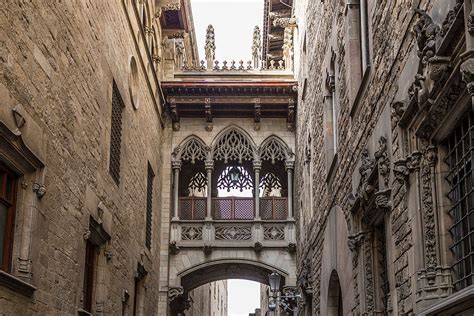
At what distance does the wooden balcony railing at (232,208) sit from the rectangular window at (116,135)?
23.0ft

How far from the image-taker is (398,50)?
8.06m

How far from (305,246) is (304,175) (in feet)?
6.05

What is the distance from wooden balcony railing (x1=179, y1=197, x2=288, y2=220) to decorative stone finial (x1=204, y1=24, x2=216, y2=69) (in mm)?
4142

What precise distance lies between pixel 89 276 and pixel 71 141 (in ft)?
10.2

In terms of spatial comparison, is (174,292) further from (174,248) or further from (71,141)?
(71,141)

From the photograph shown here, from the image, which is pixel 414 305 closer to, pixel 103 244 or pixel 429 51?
pixel 429 51

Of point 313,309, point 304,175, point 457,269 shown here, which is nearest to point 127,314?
point 313,309

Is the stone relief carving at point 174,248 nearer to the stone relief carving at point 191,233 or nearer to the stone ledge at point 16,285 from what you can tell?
the stone relief carving at point 191,233

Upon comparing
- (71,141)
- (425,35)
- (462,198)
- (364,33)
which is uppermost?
(364,33)

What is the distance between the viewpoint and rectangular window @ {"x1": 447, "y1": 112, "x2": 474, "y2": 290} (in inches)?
239

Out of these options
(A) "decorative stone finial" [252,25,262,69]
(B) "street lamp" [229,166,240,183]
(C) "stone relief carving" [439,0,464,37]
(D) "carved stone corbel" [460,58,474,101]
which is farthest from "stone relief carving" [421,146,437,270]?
(A) "decorative stone finial" [252,25,262,69]

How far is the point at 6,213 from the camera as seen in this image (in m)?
9.35

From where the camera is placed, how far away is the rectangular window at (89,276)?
13562mm

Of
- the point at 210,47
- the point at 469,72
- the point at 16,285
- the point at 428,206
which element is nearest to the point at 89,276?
the point at 16,285
